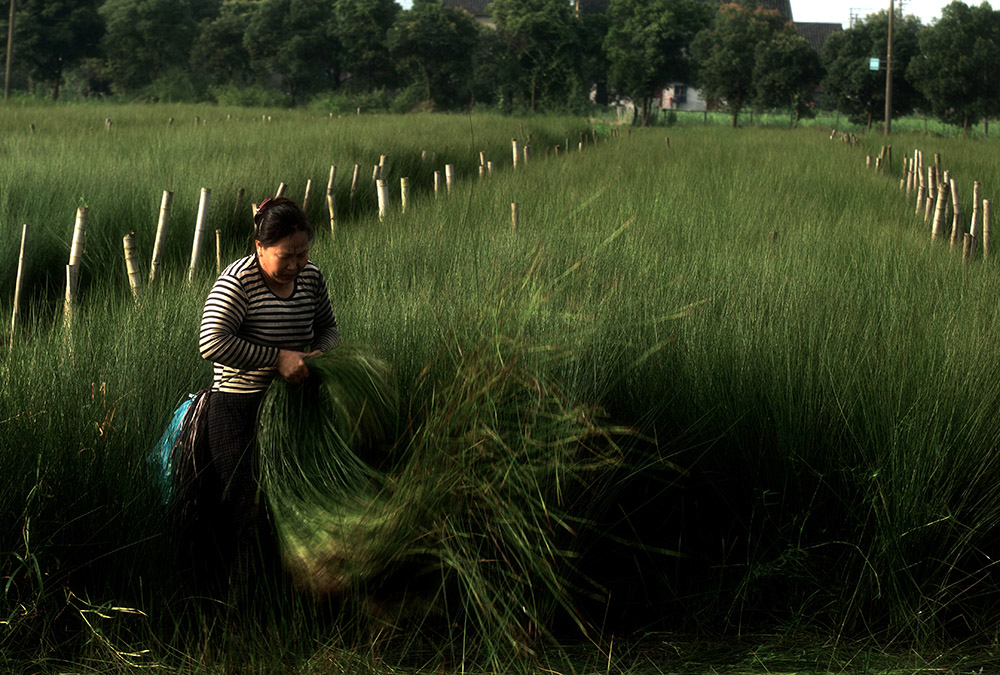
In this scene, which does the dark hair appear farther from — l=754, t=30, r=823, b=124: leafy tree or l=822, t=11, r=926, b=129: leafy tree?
l=754, t=30, r=823, b=124: leafy tree

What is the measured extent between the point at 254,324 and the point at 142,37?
1811 inches

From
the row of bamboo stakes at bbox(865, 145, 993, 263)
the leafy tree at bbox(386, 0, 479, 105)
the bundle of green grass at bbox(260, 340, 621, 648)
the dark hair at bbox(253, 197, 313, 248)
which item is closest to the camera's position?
the bundle of green grass at bbox(260, 340, 621, 648)

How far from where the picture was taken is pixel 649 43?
48.2 m

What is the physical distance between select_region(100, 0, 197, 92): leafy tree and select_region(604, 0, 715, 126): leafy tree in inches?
757

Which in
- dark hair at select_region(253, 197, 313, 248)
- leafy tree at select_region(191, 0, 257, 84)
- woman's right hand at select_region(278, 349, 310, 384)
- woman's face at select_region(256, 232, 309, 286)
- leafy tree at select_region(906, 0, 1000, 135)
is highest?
leafy tree at select_region(191, 0, 257, 84)

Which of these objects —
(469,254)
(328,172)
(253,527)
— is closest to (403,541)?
(253,527)

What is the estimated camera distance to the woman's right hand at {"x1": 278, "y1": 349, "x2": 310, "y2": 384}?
10.8ft

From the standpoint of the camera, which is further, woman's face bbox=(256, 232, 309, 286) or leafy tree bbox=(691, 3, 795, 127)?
leafy tree bbox=(691, 3, 795, 127)

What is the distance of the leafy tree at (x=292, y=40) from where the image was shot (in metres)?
46.4

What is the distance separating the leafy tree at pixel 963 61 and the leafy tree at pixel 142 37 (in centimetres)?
3014

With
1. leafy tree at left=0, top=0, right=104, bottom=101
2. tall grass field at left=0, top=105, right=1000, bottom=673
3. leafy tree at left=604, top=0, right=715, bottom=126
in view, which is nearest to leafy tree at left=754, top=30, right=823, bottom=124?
leafy tree at left=604, top=0, right=715, bottom=126

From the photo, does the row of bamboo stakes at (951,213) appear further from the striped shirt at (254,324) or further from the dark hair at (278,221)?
the dark hair at (278,221)

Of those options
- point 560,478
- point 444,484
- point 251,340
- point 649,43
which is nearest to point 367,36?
point 649,43

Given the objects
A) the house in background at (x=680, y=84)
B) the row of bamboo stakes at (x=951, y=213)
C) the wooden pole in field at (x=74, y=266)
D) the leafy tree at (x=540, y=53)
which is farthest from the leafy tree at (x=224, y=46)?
the wooden pole in field at (x=74, y=266)
